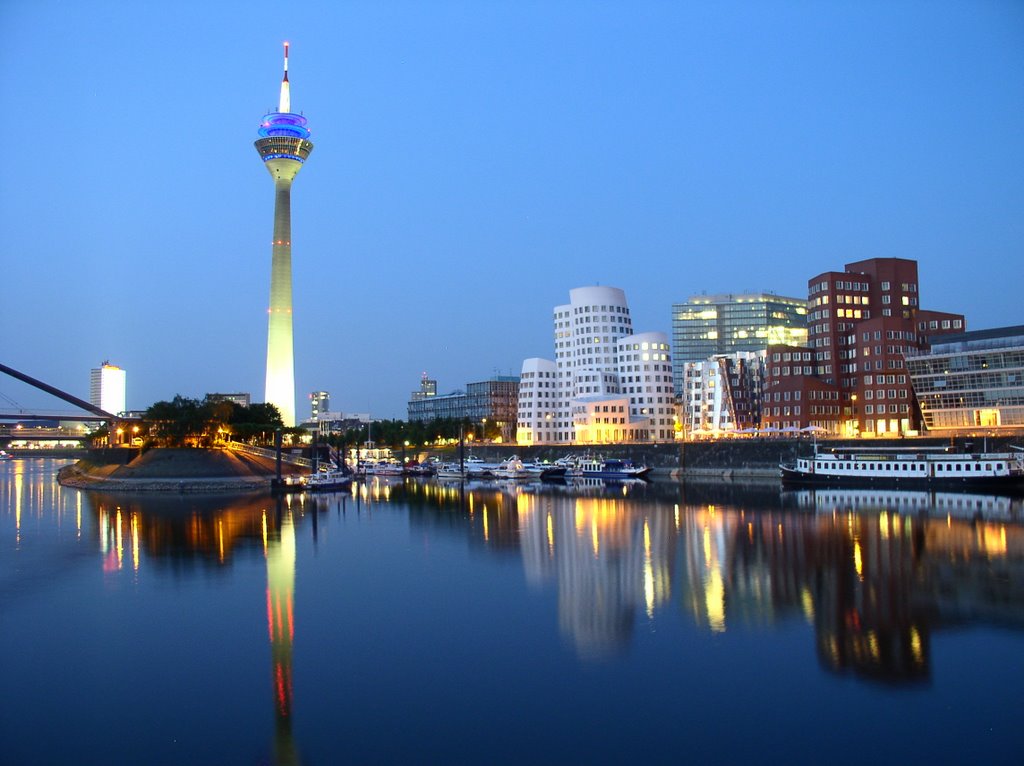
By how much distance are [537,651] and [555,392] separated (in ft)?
373

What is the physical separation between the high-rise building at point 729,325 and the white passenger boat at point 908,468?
8629cm

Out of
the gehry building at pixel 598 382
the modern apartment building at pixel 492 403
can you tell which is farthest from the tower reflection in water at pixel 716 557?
the modern apartment building at pixel 492 403

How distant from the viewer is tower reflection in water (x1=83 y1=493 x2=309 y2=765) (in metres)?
19.8

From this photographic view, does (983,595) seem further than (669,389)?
No

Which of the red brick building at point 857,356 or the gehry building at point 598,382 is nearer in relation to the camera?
the red brick building at point 857,356

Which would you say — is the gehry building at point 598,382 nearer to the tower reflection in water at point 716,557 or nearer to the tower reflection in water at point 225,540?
the tower reflection in water at point 716,557

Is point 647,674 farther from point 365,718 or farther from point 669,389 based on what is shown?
point 669,389

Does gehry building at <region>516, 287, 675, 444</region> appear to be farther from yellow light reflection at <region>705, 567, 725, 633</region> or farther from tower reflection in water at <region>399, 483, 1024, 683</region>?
yellow light reflection at <region>705, 567, 725, 633</region>

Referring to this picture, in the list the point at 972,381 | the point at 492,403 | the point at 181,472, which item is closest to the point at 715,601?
the point at 181,472

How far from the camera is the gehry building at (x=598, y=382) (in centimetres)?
12250

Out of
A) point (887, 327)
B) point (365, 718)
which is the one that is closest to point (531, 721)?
point (365, 718)

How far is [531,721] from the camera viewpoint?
54.4 feet

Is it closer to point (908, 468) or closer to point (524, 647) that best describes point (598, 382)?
point (908, 468)

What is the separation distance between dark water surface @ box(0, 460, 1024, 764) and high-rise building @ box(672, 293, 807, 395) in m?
123
